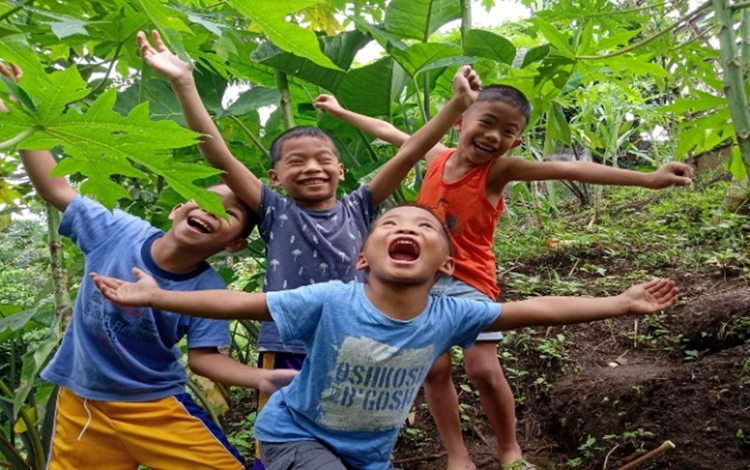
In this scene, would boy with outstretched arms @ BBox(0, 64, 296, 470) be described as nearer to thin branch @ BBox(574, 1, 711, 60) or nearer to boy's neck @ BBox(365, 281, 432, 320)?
boy's neck @ BBox(365, 281, 432, 320)

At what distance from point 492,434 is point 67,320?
1.35m

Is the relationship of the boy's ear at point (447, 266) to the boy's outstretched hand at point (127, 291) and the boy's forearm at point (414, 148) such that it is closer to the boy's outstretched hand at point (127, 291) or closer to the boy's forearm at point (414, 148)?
the boy's forearm at point (414, 148)

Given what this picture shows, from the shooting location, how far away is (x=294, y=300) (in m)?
1.31

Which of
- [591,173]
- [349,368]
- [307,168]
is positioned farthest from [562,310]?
[307,168]

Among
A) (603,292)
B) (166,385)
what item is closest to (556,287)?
(603,292)

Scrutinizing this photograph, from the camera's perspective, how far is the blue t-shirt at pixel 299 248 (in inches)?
61.9

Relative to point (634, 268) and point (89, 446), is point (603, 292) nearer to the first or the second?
point (634, 268)

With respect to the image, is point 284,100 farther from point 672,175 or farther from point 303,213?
point 672,175

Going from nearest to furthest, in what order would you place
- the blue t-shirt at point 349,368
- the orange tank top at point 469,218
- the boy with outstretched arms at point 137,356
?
the blue t-shirt at point 349,368 < the boy with outstretched arms at point 137,356 < the orange tank top at point 469,218

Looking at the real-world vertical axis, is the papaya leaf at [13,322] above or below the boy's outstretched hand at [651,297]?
below

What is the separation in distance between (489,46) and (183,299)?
42.4 inches

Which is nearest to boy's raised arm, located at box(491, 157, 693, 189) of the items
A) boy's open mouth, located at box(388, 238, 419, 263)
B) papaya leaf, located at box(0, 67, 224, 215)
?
boy's open mouth, located at box(388, 238, 419, 263)

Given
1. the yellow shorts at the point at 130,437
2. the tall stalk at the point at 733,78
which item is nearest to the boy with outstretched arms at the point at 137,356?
the yellow shorts at the point at 130,437

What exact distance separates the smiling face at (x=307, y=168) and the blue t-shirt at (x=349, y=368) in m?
0.33
